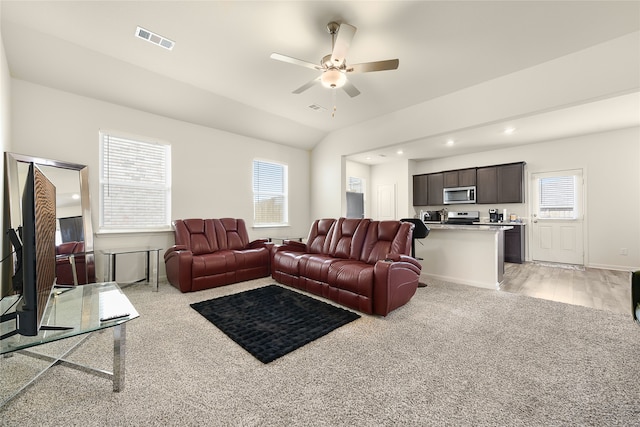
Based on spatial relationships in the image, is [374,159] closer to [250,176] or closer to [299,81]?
[250,176]

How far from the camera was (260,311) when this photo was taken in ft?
9.37

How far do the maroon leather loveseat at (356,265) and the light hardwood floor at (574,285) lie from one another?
1.93 meters

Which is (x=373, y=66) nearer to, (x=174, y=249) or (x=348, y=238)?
(x=348, y=238)

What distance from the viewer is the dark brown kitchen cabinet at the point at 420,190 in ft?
24.9

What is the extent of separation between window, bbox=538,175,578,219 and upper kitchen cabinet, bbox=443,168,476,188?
4.43ft

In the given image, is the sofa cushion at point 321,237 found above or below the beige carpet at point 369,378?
above

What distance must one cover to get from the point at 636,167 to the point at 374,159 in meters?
5.11

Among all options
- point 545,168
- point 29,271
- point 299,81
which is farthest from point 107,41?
point 545,168

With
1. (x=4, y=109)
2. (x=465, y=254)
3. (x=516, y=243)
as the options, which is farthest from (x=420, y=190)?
(x=4, y=109)

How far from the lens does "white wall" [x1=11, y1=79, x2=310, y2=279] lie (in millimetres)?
3326

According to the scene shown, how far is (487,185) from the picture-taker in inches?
256

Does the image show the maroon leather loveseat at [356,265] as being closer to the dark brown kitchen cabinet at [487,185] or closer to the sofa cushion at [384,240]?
the sofa cushion at [384,240]

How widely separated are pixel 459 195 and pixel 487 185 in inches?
26.7

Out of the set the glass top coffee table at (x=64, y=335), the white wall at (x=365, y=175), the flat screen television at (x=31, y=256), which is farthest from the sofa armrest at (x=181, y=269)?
the white wall at (x=365, y=175)
